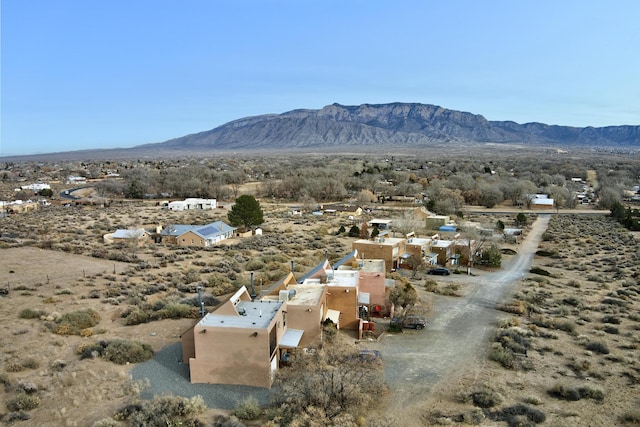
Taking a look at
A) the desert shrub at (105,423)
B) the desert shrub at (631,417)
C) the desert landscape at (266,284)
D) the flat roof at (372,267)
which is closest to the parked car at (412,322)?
the desert landscape at (266,284)

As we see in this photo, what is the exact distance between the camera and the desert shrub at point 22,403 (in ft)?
45.2

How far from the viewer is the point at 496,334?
2056 centimetres

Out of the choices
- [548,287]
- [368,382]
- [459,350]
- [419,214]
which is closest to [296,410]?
[368,382]

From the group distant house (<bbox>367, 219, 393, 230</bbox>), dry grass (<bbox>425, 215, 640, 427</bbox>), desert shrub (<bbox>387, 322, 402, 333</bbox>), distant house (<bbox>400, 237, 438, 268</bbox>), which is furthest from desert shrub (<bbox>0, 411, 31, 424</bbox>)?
distant house (<bbox>367, 219, 393, 230</bbox>)

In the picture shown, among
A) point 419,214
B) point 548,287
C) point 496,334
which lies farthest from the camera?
point 419,214

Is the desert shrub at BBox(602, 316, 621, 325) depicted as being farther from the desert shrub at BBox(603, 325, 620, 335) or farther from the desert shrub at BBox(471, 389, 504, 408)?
the desert shrub at BBox(471, 389, 504, 408)

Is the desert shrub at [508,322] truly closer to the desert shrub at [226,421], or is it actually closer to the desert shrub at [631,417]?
the desert shrub at [631,417]

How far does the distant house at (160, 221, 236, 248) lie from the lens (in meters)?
41.0

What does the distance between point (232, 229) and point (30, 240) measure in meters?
16.7

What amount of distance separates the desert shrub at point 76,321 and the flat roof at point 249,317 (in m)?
6.94

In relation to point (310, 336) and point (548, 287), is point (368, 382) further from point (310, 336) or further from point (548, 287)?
point (548, 287)

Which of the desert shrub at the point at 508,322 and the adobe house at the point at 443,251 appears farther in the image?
the adobe house at the point at 443,251

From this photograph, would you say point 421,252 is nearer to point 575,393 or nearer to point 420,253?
point 420,253

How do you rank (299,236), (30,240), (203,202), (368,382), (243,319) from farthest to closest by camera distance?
1. (203,202)
2. (299,236)
3. (30,240)
4. (243,319)
5. (368,382)
